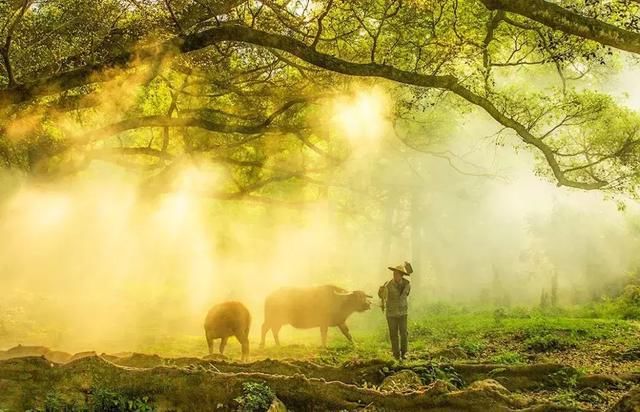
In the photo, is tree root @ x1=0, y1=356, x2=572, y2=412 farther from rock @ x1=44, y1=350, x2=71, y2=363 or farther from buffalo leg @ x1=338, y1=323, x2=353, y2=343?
buffalo leg @ x1=338, y1=323, x2=353, y2=343

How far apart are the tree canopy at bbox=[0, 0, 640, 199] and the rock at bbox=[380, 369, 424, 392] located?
5.41 meters

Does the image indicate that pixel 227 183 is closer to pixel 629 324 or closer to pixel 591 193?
pixel 629 324

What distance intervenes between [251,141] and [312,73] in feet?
21.3

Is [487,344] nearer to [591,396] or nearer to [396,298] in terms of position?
[396,298]

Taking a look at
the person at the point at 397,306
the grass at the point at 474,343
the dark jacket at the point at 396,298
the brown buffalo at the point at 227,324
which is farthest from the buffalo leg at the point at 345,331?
the dark jacket at the point at 396,298

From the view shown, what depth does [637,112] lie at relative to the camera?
735 inches

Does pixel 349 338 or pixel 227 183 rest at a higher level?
pixel 227 183

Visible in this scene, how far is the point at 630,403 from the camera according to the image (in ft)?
19.0

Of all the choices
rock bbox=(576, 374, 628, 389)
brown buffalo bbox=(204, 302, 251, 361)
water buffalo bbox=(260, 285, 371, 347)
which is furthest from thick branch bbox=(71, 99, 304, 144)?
rock bbox=(576, 374, 628, 389)

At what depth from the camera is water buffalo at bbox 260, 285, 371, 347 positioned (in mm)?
19969

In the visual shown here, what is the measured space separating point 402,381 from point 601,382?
3.02 m

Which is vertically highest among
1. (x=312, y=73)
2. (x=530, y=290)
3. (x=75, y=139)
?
(x=312, y=73)

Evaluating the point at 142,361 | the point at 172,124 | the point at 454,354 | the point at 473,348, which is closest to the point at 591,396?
the point at 454,354

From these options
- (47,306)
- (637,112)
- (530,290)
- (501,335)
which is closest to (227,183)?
(47,306)
